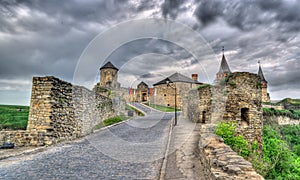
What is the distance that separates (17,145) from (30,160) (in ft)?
8.19

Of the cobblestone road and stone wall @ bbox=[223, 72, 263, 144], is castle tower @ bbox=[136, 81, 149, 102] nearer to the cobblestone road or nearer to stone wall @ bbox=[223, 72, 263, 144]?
stone wall @ bbox=[223, 72, 263, 144]

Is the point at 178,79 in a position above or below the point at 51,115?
above

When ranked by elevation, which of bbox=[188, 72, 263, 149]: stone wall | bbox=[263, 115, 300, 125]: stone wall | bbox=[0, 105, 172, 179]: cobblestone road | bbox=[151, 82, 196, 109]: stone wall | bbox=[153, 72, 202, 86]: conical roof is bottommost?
bbox=[0, 105, 172, 179]: cobblestone road

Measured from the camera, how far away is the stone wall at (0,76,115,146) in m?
7.66

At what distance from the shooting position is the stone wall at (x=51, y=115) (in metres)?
7.66

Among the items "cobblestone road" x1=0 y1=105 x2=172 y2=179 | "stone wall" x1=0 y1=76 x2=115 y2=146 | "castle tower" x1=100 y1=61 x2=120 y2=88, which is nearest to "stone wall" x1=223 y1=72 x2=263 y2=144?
"cobblestone road" x1=0 y1=105 x2=172 y2=179

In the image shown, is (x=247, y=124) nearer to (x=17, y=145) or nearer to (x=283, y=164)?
(x=283, y=164)

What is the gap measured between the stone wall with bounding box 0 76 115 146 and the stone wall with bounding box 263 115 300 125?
2181cm

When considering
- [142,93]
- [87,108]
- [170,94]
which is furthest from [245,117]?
[142,93]

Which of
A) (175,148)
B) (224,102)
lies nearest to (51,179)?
(175,148)

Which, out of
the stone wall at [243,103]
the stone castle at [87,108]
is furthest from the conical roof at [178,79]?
the stone wall at [243,103]

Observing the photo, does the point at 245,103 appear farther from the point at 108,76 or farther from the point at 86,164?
the point at 108,76

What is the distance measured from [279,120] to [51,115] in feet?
91.7

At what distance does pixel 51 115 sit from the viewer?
8086 mm
